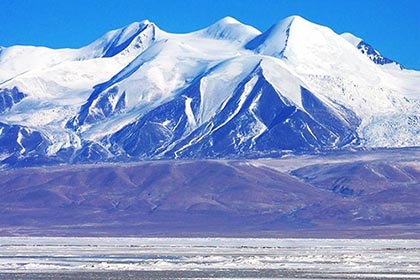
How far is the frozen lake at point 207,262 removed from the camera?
300ft

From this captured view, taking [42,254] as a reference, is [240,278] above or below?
below

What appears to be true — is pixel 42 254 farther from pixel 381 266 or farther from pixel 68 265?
pixel 381 266

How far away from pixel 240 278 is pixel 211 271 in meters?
7.12

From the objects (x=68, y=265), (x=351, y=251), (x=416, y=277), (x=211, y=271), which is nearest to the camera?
(x=416, y=277)

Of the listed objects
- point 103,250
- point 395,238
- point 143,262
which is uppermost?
point 395,238

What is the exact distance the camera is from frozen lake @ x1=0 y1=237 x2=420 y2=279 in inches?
3597

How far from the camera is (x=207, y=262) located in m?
105

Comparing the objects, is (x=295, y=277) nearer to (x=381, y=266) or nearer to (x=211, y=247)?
(x=381, y=266)

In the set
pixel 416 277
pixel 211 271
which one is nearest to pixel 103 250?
pixel 211 271

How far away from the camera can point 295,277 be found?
8888cm

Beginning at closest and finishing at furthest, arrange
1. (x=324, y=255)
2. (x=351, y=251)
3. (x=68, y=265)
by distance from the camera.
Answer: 1. (x=68, y=265)
2. (x=324, y=255)
3. (x=351, y=251)

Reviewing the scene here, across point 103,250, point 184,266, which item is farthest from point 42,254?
point 184,266

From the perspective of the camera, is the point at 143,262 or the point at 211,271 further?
the point at 143,262

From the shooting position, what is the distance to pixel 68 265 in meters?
102
